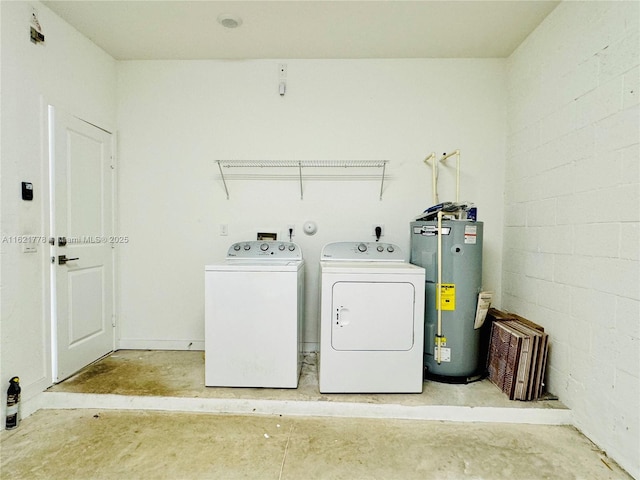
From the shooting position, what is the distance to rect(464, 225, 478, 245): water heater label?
232 cm

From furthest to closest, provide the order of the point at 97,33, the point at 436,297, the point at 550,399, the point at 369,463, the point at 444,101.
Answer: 1. the point at 444,101
2. the point at 97,33
3. the point at 436,297
4. the point at 550,399
5. the point at 369,463

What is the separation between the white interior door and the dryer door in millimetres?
1974

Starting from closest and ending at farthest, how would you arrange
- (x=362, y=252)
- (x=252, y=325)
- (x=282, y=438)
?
(x=282, y=438) → (x=252, y=325) → (x=362, y=252)

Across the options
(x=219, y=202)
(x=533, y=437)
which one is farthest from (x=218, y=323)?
(x=533, y=437)

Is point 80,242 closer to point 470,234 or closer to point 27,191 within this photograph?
point 27,191

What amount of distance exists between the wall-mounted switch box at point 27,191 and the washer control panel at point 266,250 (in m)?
1.33

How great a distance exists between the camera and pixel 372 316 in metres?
2.16

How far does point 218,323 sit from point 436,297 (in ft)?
5.12

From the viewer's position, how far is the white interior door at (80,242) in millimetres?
2291

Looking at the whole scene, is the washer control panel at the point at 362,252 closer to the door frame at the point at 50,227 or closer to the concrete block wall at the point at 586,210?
the concrete block wall at the point at 586,210

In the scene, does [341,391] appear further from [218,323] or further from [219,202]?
[219,202]

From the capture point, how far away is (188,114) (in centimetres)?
297

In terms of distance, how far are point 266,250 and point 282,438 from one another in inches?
54.2

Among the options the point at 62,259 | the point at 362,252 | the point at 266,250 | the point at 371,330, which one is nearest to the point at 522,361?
the point at 371,330
